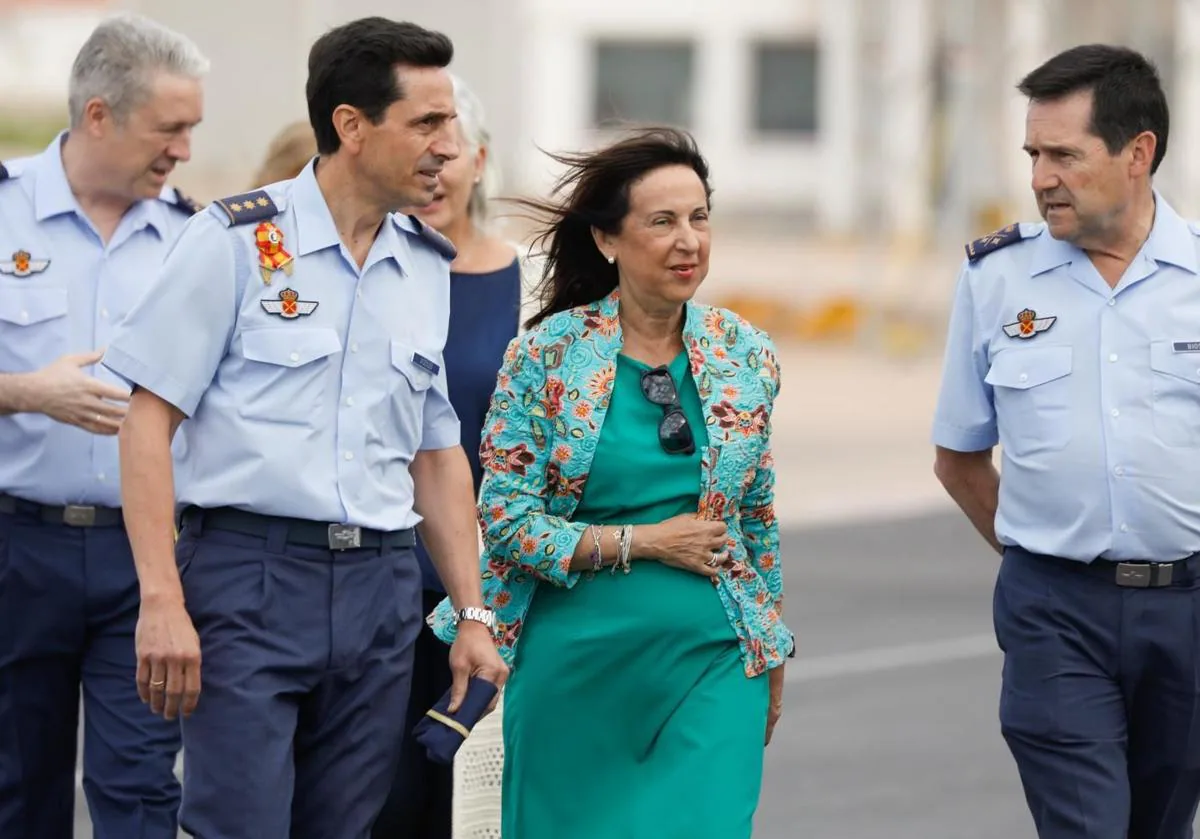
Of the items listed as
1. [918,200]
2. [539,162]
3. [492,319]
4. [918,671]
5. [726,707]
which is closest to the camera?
[726,707]

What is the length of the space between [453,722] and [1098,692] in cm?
141

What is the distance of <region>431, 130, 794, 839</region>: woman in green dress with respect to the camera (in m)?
5.24

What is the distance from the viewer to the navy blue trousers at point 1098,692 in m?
5.27

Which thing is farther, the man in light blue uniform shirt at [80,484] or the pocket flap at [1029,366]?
the man in light blue uniform shirt at [80,484]

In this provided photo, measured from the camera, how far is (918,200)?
29.6 metres

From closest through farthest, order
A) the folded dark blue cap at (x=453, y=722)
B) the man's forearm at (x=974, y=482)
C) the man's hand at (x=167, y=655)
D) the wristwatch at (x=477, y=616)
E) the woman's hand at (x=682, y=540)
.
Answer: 1. the man's hand at (x=167, y=655)
2. the folded dark blue cap at (x=453, y=722)
3. the wristwatch at (x=477, y=616)
4. the woman's hand at (x=682, y=540)
5. the man's forearm at (x=974, y=482)

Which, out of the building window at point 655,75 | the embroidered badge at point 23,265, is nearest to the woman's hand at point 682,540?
the embroidered badge at point 23,265

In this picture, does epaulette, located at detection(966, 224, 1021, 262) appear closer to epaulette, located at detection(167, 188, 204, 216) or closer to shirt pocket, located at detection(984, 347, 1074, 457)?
shirt pocket, located at detection(984, 347, 1074, 457)

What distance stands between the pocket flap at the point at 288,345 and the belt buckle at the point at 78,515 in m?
1.22

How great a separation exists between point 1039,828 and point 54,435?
2.44m

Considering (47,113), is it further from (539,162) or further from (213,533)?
(213,533)

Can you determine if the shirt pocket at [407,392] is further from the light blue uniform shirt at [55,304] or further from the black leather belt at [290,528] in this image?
the light blue uniform shirt at [55,304]

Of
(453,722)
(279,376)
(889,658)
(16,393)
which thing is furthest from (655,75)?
(279,376)

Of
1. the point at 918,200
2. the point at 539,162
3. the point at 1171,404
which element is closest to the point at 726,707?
the point at 1171,404
